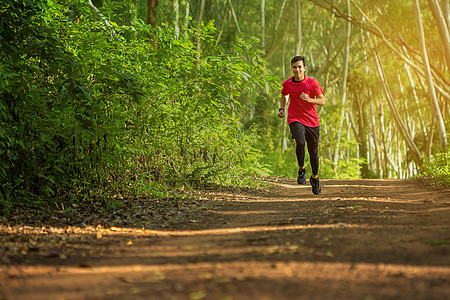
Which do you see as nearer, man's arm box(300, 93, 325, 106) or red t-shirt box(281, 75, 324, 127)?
man's arm box(300, 93, 325, 106)

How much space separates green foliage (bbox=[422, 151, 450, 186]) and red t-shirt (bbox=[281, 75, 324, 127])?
3999 millimetres

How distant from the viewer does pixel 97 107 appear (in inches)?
261

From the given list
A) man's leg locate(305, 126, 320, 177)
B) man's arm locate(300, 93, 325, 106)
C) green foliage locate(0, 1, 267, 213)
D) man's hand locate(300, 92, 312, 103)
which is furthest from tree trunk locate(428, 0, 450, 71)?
man's hand locate(300, 92, 312, 103)

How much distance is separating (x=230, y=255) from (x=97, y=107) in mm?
3556

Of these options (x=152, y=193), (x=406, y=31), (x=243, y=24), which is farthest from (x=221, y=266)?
(x=243, y=24)

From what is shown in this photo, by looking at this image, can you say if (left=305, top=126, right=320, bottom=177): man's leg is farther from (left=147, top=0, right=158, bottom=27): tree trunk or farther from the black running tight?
(left=147, top=0, right=158, bottom=27): tree trunk

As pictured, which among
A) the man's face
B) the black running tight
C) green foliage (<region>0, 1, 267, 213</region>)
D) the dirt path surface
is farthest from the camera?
the black running tight

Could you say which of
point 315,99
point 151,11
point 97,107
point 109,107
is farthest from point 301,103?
point 151,11

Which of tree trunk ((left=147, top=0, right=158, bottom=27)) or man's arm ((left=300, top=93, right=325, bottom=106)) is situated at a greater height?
tree trunk ((left=147, top=0, right=158, bottom=27))

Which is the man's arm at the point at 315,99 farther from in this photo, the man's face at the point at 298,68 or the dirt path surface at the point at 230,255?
the dirt path surface at the point at 230,255

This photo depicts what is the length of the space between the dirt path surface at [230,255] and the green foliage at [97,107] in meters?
0.72

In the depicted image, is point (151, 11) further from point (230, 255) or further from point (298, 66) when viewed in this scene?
point (230, 255)

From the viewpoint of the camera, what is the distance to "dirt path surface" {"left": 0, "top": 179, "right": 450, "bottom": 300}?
114 inches

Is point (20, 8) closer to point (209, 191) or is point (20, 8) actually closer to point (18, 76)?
point (18, 76)
